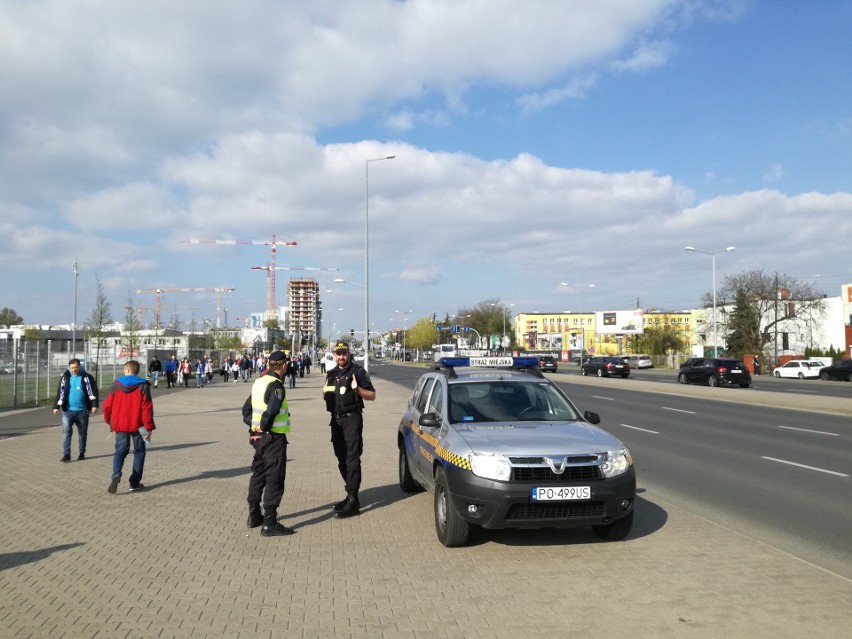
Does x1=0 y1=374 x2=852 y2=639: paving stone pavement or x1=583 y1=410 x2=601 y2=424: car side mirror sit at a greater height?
x1=583 y1=410 x2=601 y2=424: car side mirror

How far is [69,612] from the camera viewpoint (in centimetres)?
483

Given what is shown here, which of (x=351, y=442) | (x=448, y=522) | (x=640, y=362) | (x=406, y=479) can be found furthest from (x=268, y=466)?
(x=640, y=362)

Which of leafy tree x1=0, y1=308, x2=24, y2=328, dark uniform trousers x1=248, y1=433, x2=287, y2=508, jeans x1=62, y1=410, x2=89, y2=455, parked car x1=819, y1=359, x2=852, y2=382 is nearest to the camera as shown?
dark uniform trousers x1=248, y1=433, x2=287, y2=508

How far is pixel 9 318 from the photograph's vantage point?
4587 inches

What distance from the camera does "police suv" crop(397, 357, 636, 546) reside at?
238 inches

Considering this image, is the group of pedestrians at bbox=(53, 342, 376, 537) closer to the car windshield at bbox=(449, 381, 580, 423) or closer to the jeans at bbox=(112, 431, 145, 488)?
the jeans at bbox=(112, 431, 145, 488)

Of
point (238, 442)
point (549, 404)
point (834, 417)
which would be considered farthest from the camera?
point (834, 417)

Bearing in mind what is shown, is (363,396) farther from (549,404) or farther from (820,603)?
(820,603)

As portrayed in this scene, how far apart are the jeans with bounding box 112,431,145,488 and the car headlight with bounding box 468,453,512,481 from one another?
4845 millimetres

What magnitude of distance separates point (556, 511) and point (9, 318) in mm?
128814

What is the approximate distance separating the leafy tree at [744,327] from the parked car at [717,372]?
28.1m

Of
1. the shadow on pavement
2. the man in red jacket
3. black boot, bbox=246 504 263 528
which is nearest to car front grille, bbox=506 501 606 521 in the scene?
black boot, bbox=246 504 263 528

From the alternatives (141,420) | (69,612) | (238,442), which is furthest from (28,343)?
(69,612)

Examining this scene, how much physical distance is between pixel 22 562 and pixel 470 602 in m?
3.68
